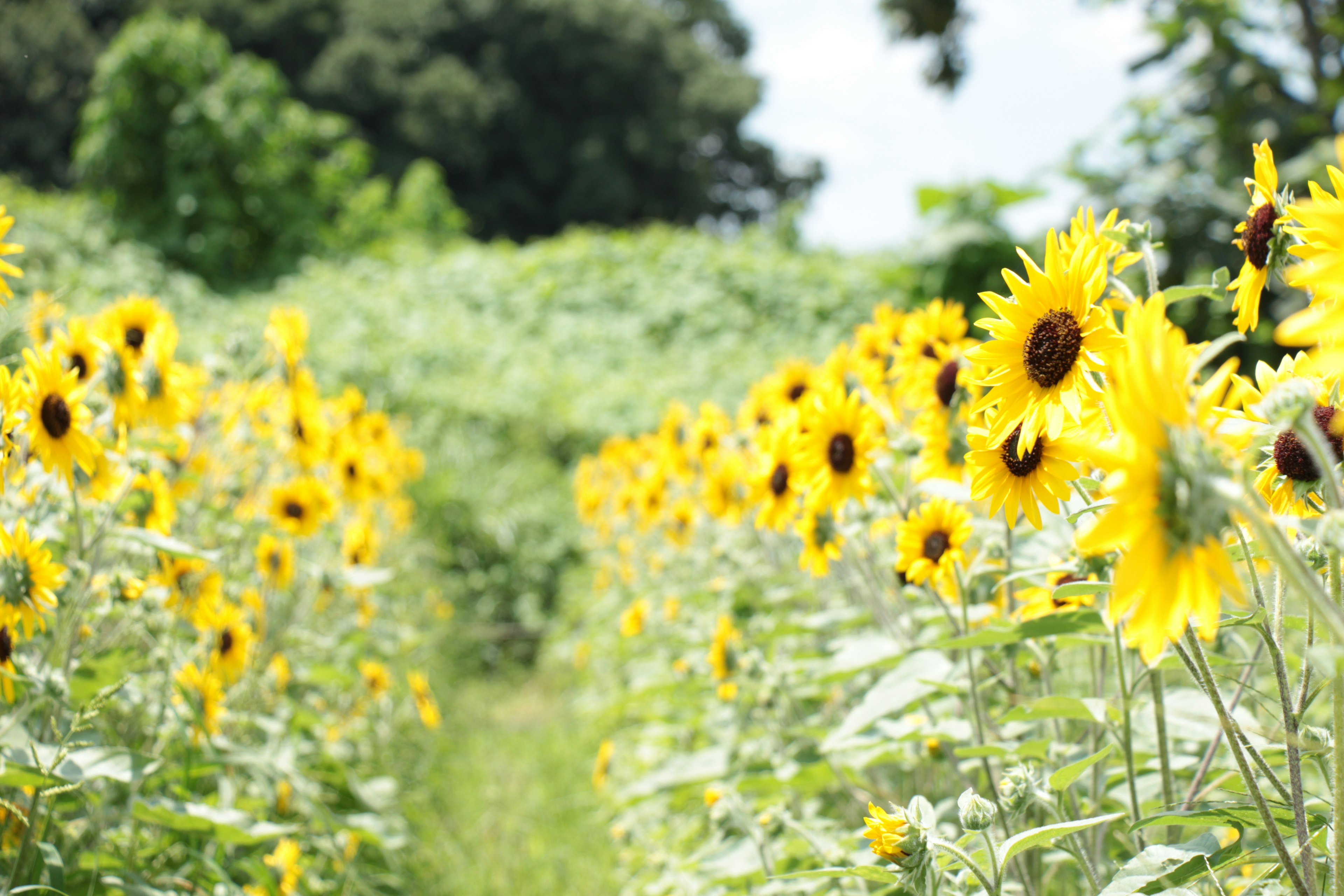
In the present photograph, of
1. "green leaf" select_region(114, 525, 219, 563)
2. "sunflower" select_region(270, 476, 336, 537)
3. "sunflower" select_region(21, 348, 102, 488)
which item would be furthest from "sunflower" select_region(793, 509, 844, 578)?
"sunflower" select_region(270, 476, 336, 537)

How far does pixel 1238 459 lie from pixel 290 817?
99.5 inches

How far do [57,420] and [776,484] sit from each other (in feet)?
4.22

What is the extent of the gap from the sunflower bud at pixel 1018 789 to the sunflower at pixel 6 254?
4.50 feet

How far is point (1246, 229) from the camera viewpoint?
104 cm

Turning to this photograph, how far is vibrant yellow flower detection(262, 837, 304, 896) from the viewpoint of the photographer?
6.49 ft

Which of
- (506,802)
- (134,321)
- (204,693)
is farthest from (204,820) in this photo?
(506,802)

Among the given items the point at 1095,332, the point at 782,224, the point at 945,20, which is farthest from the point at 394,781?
the point at 782,224

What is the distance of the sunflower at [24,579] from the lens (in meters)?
1.27

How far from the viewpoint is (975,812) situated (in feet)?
2.93

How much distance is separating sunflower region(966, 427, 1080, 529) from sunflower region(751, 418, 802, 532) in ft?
2.42

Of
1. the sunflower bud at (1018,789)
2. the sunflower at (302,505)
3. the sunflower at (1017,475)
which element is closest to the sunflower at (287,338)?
the sunflower at (302,505)

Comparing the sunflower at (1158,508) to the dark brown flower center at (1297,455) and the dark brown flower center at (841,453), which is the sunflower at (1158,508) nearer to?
the dark brown flower center at (1297,455)

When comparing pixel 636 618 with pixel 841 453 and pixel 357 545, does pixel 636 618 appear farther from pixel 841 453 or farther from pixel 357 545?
pixel 841 453

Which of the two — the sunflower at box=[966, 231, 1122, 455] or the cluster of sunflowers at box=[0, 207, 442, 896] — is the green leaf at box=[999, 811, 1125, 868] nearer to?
the sunflower at box=[966, 231, 1122, 455]
